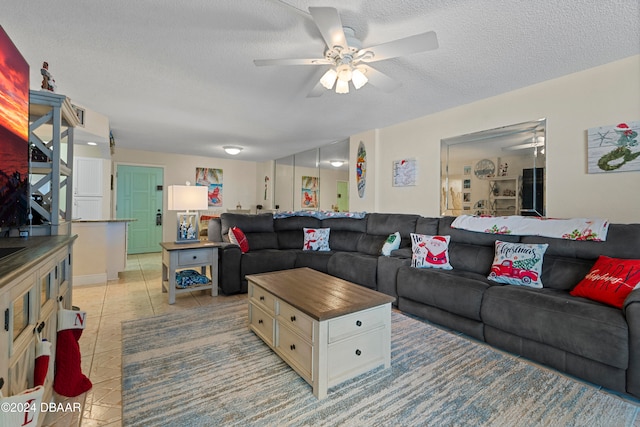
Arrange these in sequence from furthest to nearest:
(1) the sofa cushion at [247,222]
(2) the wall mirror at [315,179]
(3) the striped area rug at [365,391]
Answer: (2) the wall mirror at [315,179], (1) the sofa cushion at [247,222], (3) the striped area rug at [365,391]

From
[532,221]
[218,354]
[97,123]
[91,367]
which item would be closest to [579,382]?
[532,221]

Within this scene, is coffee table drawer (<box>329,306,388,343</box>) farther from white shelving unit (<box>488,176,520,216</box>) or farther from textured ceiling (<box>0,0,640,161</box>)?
white shelving unit (<box>488,176,520,216</box>)

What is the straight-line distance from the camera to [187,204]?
3518 mm

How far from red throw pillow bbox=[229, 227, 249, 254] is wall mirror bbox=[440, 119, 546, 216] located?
2549 millimetres

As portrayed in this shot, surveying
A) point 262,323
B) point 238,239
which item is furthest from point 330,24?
point 238,239

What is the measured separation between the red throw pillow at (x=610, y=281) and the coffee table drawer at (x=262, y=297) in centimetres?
216

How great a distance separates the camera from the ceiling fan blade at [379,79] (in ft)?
7.02

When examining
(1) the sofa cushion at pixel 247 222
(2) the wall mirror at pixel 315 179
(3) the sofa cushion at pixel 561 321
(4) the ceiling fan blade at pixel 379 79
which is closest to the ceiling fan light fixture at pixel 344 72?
(4) the ceiling fan blade at pixel 379 79

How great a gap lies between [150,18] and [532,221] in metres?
3.35

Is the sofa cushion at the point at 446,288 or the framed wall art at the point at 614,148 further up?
the framed wall art at the point at 614,148

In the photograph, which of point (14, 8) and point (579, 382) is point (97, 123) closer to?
point (14, 8)

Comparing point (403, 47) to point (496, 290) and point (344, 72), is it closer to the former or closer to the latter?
point (344, 72)

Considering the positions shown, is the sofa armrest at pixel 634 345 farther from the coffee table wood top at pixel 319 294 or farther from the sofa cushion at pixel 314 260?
the sofa cushion at pixel 314 260

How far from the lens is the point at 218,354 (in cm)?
210
